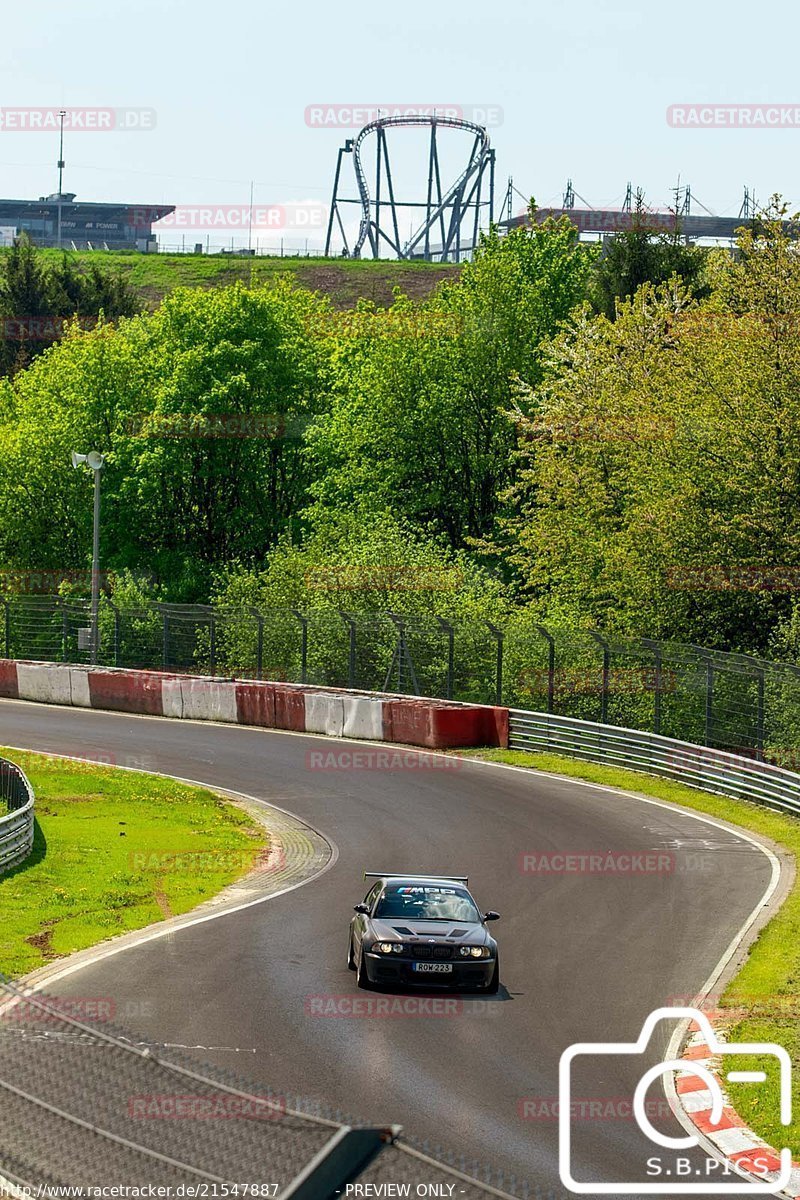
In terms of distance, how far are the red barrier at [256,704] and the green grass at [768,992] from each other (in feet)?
48.4

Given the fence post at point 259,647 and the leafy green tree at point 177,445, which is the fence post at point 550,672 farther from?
the leafy green tree at point 177,445

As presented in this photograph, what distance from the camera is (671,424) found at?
44375 mm

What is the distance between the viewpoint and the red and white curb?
11414mm

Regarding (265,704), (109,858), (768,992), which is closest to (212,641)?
(265,704)

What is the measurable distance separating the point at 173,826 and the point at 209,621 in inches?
730

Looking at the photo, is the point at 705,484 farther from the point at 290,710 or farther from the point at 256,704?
the point at 256,704

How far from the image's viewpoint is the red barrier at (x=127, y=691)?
4547 cm

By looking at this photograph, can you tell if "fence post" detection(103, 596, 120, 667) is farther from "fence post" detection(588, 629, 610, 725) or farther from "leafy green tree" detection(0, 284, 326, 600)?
"fence post" detection(588, 629, 610, 725)

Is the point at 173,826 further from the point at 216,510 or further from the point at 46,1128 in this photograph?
the point at 216,510

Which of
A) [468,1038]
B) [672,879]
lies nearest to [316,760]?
[672,879]

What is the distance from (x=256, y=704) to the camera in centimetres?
4316

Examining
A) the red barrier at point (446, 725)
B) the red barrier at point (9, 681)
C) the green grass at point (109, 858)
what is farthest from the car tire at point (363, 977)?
the red barrier at point (9, 681)

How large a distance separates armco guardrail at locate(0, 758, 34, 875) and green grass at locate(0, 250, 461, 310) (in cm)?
10388

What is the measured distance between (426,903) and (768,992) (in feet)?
14.0
